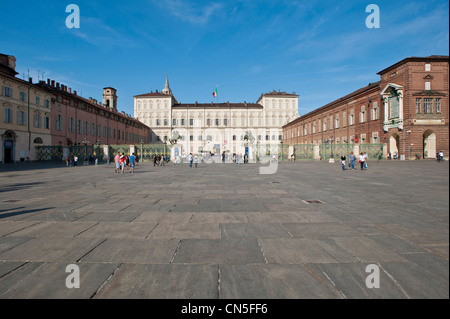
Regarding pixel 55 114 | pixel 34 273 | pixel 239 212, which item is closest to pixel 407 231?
pixel 239 212

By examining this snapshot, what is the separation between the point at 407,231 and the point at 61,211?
6584 millimetres

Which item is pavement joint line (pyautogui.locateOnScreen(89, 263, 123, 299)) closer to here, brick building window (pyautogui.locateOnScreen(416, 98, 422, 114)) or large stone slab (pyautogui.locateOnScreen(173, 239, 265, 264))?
large stone slab (pyautogui.locateOnScreen(173, 239, 265, 264))

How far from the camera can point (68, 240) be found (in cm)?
359

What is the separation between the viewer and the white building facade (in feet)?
241

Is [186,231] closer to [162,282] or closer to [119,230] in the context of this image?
[119,230]

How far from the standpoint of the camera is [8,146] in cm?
2977

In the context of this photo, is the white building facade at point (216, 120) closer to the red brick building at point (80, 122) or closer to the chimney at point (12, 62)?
the red brick building at point (80, 122)

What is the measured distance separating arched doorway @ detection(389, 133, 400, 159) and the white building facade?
1715 inches

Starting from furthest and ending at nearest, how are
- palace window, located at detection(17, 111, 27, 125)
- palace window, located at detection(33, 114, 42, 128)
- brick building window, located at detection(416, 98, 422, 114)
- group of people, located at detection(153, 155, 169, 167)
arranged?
palace window, located at detection(33, 114, 42, 128) < palace window, located at detection(17, 111, 27, 125) < group of people, located at detection(153, 155, 169, 167) < brick building window, located at detection(416, 98, 422, 114)

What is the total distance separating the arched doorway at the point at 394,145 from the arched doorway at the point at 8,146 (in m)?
47.3

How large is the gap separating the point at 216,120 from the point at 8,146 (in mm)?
52460

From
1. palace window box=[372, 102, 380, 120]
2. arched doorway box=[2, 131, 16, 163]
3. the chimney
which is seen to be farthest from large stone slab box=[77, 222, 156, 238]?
the chimney

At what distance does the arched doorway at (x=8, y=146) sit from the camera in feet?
96.1

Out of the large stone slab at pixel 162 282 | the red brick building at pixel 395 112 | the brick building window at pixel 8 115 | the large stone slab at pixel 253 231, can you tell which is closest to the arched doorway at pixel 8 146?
the brick building window at pixel 8 115
